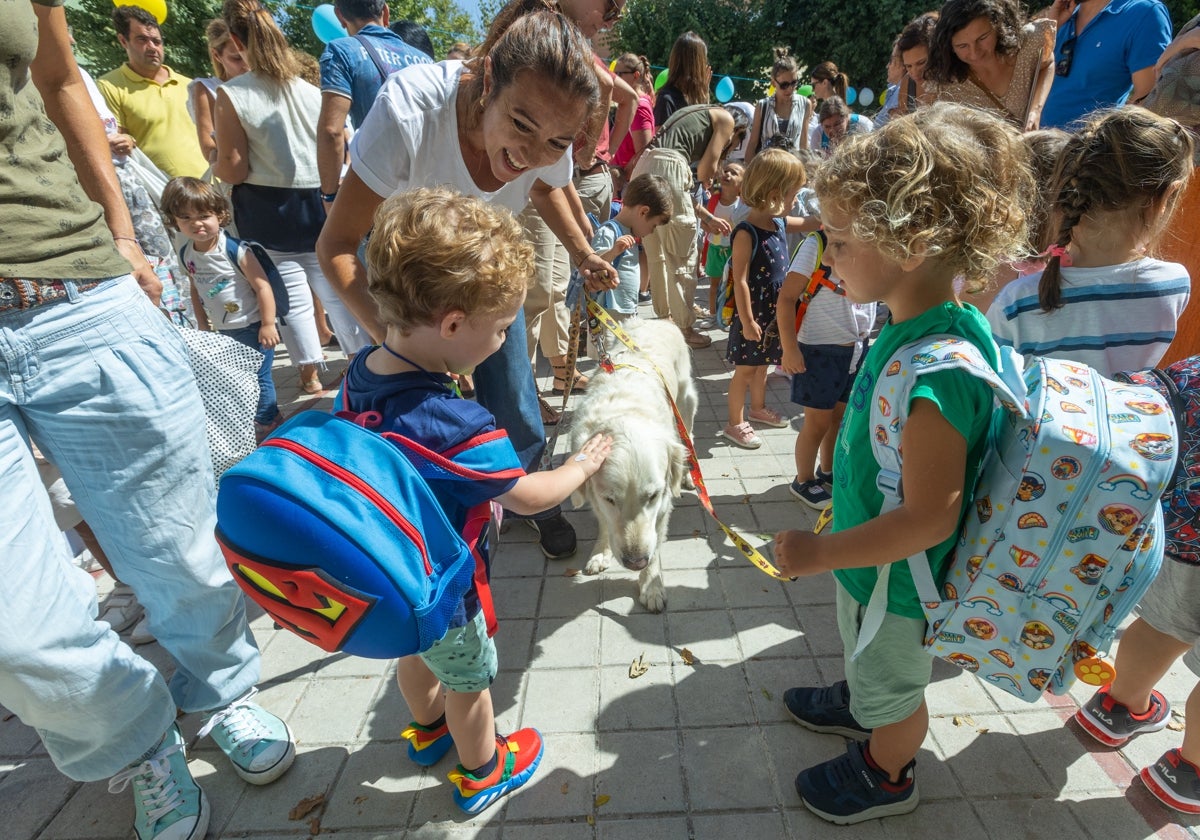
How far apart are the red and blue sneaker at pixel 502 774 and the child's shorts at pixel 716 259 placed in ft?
19.9

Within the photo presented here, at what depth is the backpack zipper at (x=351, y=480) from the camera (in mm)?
1318

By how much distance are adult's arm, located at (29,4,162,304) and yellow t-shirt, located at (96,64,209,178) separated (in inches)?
167

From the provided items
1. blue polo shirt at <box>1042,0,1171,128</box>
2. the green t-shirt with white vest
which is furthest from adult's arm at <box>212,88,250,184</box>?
blue polo shirt at <box>1042,0,1171,128</box>

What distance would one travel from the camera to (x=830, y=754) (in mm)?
2232

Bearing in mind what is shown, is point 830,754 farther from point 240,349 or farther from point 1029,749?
point 240,349

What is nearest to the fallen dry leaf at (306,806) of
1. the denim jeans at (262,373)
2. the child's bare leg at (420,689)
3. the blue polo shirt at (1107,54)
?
the child's bare leg at (420,689)

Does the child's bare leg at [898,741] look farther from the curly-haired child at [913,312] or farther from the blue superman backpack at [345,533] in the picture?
the blue superman backpack at [345,533]

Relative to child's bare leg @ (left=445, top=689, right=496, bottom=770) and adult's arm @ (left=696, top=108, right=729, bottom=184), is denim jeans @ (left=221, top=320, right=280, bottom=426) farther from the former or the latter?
adult's arm @ (left=696, top=108, right=729, bottom=184)

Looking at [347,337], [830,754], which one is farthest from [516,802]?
[347,337]

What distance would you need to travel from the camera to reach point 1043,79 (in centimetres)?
405

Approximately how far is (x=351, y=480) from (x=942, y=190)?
1.53 metres

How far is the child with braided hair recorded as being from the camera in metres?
1.88

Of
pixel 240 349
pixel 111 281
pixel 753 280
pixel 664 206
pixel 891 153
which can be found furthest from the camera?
pixel 664 206

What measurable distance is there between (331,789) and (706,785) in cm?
137
